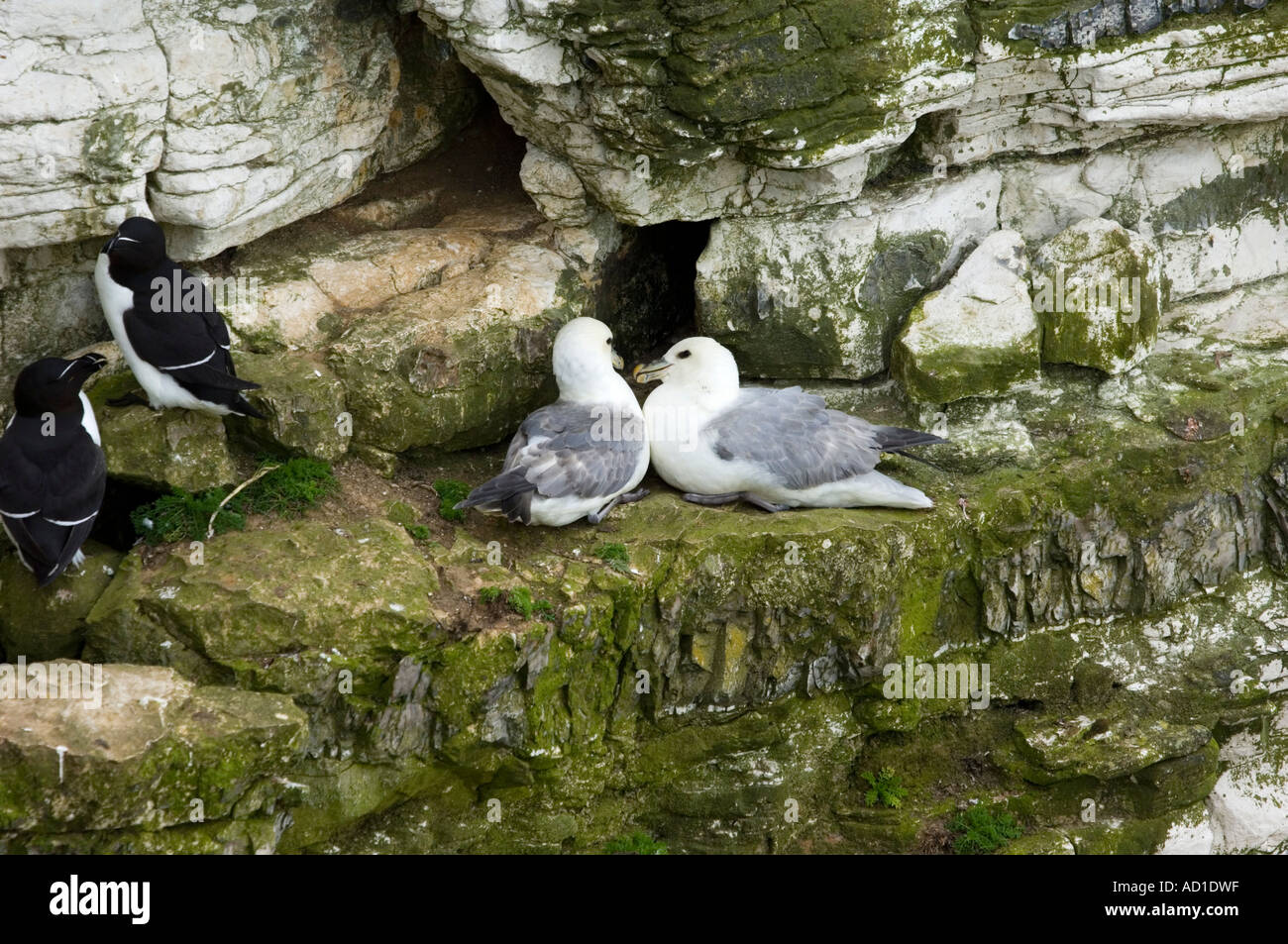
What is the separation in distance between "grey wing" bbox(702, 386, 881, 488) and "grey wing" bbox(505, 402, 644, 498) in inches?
20.6

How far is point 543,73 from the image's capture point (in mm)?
8945

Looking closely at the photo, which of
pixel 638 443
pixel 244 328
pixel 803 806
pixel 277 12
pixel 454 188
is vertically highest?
pixel 277 12

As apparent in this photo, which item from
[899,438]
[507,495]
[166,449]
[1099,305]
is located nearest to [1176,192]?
[1099,305]

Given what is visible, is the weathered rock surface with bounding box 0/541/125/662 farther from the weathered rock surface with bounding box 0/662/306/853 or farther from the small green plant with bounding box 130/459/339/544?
the weathered rock surface with bounding box 0/662/306/853

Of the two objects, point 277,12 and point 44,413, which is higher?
point 277,12

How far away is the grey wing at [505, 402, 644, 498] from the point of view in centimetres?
845

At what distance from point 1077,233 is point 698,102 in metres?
2.88

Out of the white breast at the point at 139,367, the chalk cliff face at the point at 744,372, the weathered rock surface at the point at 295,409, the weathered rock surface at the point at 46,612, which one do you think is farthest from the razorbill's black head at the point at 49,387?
the weathered rock surface at the point at 295,409

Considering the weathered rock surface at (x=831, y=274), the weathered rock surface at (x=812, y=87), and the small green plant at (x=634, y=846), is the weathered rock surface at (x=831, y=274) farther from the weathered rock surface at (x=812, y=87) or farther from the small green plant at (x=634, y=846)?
the small green plant at (x=634, y=846)

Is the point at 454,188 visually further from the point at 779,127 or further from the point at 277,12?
the point at 779,127

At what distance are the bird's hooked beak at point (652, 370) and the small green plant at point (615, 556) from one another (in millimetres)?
1299

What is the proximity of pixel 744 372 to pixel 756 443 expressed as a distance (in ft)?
4.71

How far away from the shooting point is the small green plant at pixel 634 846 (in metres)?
8.69

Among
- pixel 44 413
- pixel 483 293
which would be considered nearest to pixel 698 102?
pixel 483 293
